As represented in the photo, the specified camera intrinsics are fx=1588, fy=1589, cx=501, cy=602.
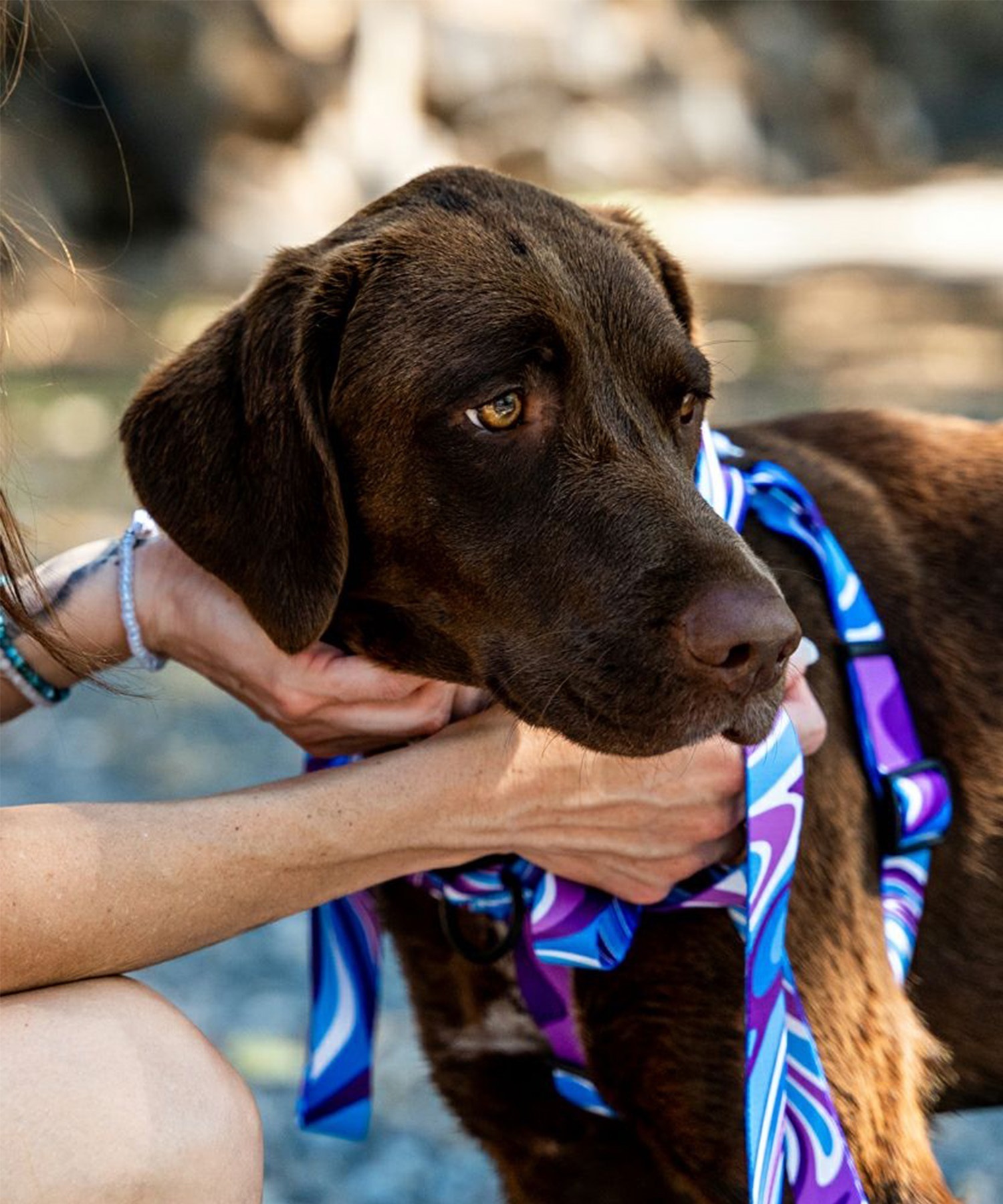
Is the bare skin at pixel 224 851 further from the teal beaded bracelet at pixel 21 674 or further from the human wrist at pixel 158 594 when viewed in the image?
the teal beaded bracelet at pixel 21 674

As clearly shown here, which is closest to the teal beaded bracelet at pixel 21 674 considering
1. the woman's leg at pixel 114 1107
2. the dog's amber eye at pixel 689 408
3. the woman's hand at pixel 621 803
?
the woman's leg at pixel 114 1107

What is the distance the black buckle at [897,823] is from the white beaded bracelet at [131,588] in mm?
1240

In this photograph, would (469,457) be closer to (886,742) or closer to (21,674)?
(886,742)

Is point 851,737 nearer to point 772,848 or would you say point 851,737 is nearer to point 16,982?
point 772,848

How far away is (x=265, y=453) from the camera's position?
2.38m

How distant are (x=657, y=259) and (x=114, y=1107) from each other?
5.30ft

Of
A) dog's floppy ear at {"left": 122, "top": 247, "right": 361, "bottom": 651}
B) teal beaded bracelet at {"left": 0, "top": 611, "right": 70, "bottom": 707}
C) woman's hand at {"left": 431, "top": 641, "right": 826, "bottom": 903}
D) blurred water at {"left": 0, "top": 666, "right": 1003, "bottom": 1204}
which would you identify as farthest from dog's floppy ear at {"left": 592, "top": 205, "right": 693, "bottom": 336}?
teal beaded bracelet at {"left": 0, "top": 611, "right": 70, "bottom": 707}

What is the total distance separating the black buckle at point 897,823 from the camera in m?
2.49

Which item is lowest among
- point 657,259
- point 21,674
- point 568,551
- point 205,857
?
point 205,857

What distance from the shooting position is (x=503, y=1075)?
2744mm

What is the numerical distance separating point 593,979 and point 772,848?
1.39 ft

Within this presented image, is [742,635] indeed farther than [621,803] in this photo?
No

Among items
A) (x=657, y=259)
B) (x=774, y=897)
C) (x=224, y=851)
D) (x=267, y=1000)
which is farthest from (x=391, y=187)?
(x=774, y=897)

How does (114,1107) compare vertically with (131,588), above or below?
below
